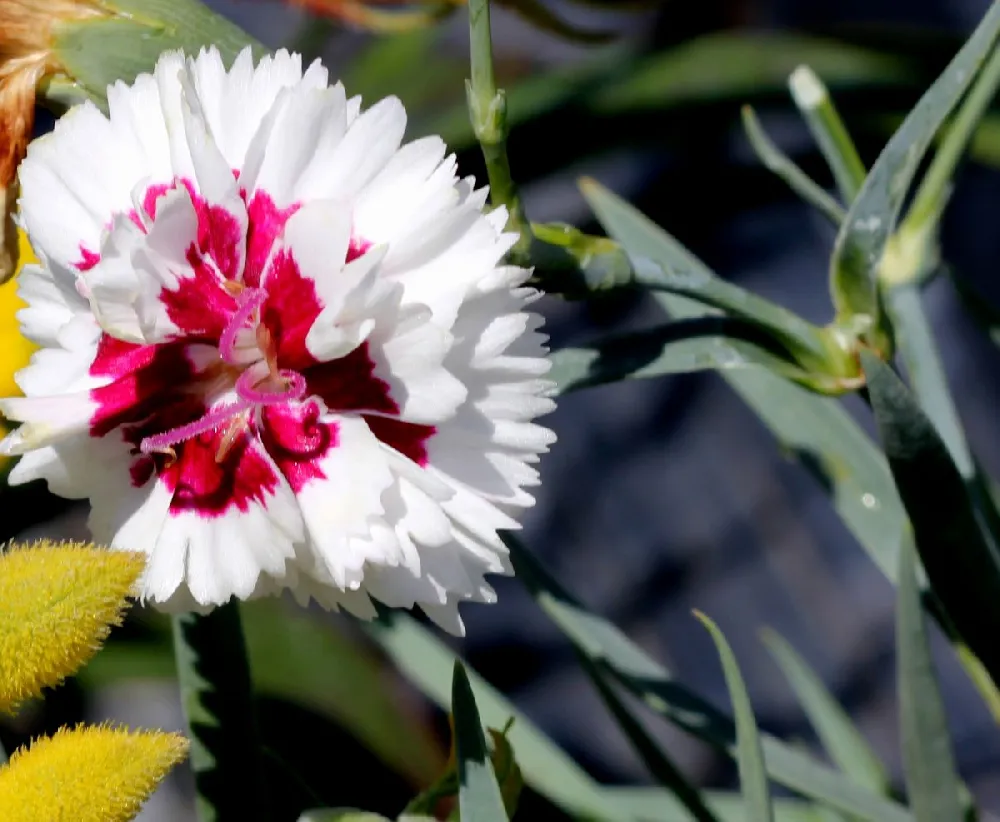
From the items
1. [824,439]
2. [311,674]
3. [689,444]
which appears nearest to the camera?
[824,439]

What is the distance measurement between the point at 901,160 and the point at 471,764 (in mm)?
263

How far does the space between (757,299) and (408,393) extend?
17 centimetres

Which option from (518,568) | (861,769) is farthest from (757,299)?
(861,769)

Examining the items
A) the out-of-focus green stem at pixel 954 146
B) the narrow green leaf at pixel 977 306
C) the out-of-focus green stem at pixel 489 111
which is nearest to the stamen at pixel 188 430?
the out-of-focus green stem at pixel 489 111

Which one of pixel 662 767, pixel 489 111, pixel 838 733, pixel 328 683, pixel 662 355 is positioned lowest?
pixel 328 683

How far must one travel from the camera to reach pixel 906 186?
1.42ft

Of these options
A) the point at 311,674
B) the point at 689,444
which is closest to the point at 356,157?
the point at 311,674

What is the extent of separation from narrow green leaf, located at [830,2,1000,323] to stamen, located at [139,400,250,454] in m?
0.24

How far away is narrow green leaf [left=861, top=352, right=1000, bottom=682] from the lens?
407 millimetres

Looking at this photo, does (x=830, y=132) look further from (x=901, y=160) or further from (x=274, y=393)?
(x=274, y=393)

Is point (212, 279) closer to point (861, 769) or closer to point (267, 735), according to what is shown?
point (861, 769)

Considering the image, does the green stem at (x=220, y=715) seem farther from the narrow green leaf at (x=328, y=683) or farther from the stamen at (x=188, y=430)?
the narrow green leaf at (x=328, y=683)

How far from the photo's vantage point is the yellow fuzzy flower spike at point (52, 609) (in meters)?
0.28

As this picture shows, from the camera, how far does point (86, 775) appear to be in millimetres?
281
